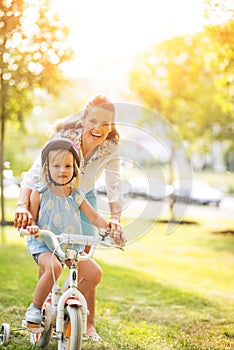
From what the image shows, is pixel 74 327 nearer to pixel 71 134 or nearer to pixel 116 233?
pixel 116 233

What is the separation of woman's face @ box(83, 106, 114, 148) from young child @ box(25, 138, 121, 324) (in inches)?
11.7

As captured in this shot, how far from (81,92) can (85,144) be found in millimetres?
12345

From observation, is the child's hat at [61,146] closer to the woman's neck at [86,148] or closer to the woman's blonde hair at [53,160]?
the woman's blonde hair at [53,160]

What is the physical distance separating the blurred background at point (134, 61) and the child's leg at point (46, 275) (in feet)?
3.45

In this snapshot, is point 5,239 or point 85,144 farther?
point 5,239

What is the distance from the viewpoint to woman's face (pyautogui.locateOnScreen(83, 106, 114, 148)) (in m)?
4.05

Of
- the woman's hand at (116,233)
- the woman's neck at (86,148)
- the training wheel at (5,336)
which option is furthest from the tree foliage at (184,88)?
the training wheel at (5,336)

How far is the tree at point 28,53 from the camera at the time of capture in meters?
8.88

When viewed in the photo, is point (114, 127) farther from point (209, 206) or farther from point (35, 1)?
point (209, 206)

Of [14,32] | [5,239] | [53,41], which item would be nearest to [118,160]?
[14,32]

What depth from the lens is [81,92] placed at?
16312 millimetres

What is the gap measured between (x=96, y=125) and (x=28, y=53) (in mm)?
5827

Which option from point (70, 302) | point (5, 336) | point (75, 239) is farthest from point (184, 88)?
point (70, 302)

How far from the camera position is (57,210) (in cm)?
387
